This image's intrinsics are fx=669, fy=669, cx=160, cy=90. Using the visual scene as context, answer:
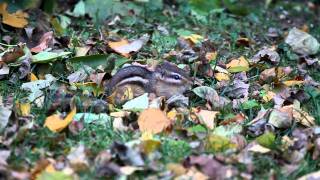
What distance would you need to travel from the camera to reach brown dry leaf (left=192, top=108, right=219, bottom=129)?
3.72 meters

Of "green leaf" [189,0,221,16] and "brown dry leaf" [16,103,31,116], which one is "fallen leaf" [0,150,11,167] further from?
"green leaf" [189,0,221,16]

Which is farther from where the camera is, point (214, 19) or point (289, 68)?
point (214, 19)

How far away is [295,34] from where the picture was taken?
562 centimetres

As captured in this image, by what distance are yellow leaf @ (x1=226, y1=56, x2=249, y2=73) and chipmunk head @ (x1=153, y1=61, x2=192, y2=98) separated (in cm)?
65

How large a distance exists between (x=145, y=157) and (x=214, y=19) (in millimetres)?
3293

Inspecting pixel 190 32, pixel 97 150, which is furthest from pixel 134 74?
pixel 190 32

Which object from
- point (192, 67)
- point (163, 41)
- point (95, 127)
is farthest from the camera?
point (163, 41)

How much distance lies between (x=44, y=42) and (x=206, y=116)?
65.1 inches

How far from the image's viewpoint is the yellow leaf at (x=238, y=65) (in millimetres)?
4727

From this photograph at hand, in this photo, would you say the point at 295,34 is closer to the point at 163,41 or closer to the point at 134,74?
the point at 163,41

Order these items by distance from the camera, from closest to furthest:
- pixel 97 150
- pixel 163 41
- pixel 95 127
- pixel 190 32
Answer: pixel 97 150
pixel 95 127
pixel 163 41
pixel 190 32

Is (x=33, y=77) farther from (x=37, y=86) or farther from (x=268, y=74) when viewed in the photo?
(x=268, y=74)

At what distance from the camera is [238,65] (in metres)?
4.85

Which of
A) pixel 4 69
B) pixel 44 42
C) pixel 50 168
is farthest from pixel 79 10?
pixel 50 168
